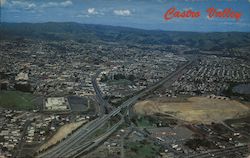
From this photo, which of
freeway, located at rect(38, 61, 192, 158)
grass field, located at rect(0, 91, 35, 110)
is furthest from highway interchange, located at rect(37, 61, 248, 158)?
grass field, located at rect(0, 91, 35, 110)

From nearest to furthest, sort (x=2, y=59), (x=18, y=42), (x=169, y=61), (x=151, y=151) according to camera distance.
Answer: (x=151, y=151), (x=2, y=59), (x=169, y=61), (x=18, y=42)

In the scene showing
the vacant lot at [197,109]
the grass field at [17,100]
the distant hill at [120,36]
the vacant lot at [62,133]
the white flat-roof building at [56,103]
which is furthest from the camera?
the distant hill at [120,36]

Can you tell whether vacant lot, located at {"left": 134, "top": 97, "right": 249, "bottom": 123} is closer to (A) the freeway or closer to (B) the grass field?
(A) the freeway

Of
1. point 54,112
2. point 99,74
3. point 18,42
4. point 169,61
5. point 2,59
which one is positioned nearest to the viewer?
point 54,112

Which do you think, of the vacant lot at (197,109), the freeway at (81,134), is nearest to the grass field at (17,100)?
the freeway at (81,134)

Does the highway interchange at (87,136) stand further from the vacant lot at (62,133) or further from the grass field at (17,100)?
the grass field at (17,100)

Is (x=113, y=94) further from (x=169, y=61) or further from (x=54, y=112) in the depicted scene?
(x=169, y=61)

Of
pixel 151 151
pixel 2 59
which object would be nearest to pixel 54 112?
pixel 151 151
